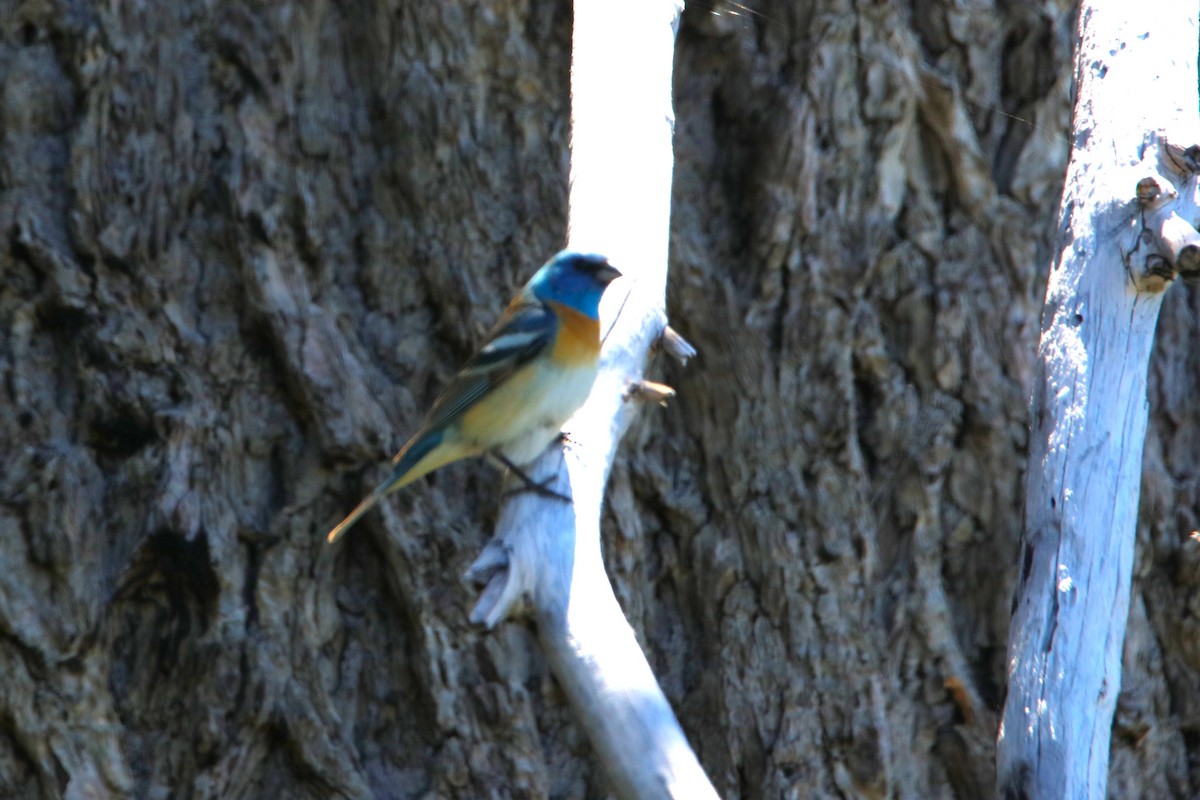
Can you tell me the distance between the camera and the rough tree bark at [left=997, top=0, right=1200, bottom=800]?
276cm

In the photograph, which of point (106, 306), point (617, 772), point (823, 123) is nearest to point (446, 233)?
point (106, 306)

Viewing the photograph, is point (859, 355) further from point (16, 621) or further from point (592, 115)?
point (16, 621)

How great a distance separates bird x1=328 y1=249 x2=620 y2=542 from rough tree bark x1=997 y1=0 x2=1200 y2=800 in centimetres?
115

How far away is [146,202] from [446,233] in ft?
3.18

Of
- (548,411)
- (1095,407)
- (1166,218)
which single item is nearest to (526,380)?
(548,411)

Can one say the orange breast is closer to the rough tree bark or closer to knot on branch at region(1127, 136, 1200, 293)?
the rough tree bark

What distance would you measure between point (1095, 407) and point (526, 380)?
150 cm

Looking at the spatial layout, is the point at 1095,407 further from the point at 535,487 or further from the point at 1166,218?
the point at 535,487

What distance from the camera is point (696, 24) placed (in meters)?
4.62

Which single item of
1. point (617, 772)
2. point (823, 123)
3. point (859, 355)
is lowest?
point (617, 772)

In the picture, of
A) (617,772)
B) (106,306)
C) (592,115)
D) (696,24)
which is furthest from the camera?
(696,24)

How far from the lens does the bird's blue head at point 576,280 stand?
3363mm

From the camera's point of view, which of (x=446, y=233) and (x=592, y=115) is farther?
(x=446, y=233)

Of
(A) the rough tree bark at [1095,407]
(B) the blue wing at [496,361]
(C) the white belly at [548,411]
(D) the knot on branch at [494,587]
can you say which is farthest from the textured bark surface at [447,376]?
(D) the knot on branch at [494,587]
